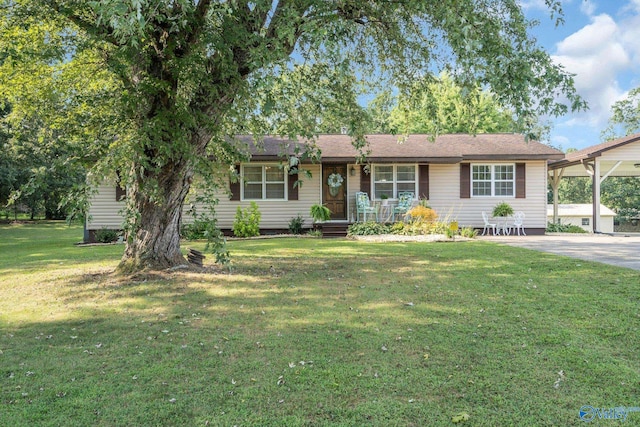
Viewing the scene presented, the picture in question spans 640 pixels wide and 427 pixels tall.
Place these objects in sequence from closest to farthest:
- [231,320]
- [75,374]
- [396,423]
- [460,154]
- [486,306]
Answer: [396,423] < [75,374] < [231,320] < [486,306] < [460,154]

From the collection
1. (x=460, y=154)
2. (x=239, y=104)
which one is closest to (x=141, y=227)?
(x=239, y=104)

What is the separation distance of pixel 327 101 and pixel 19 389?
6401 mm

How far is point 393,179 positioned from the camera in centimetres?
1556

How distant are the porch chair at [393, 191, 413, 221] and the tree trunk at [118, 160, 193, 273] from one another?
9723 millimetres

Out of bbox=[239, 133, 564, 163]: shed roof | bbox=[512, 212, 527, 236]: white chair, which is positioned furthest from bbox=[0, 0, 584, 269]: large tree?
bbox=[512, 212, 527, 236]: white chair

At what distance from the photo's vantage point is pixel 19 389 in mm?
2885

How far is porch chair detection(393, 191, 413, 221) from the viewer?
14930 mm

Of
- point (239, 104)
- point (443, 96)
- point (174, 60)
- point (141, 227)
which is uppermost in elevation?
point (443, 96)

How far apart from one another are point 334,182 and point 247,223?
11.9ft

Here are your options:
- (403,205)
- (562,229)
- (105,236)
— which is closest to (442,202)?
(403,205)

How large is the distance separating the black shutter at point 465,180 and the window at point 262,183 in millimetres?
6805

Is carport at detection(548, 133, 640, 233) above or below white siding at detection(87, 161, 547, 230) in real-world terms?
above

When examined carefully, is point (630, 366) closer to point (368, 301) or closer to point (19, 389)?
point (368, 301)

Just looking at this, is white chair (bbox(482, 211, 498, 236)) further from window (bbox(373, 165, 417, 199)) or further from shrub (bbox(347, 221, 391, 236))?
shrub (bbox(347, 221, 391, 236))
